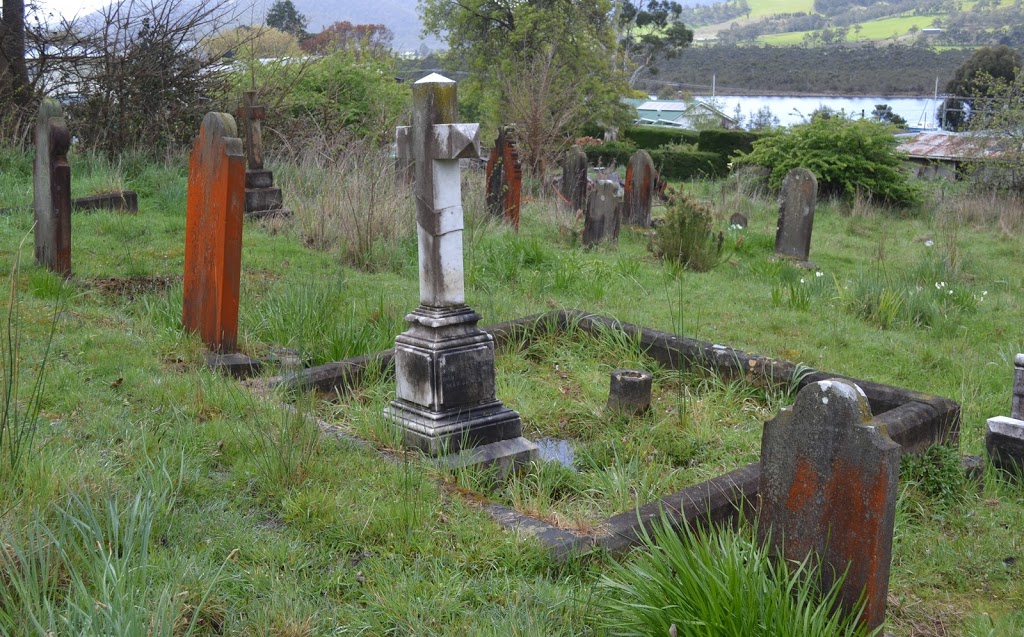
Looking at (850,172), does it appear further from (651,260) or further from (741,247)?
(651,260)

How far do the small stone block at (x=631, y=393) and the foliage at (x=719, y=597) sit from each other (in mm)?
2367

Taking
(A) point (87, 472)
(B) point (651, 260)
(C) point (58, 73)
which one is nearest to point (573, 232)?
(B) point (651, 260)

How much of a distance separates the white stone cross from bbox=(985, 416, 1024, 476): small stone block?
9.77ft

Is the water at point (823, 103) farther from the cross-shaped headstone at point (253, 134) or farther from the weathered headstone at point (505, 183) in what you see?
the cross-shaped headstone at point (253, 134)

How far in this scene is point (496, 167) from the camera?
13.3 metres

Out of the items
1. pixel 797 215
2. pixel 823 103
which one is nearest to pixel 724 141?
pixel 797 215

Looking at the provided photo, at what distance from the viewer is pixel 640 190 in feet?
46.8

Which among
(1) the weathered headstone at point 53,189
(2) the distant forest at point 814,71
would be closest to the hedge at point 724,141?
(1) the weathered headstone at point 53,189

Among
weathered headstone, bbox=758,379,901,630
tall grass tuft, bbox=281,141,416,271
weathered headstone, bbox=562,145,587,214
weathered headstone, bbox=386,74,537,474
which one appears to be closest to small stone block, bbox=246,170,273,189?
tall grass tuft, bbox=281,141,416,271

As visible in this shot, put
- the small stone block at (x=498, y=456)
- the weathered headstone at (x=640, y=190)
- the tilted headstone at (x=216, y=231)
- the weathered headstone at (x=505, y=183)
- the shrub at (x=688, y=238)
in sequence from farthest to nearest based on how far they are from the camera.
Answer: the weathered headstone at (x=640, y=190)
the weathered headstone at (x=505, y=183)
the shrub at (x=688, y=238)
the tilted headstone at (x=216, y=231)
the small stone block at (x=498, y=456)

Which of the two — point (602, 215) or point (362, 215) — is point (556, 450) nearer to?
point (362, 215)

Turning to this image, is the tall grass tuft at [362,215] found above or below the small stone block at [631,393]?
above

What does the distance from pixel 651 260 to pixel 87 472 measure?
28.0 ft

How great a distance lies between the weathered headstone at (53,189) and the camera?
698 centimetres
